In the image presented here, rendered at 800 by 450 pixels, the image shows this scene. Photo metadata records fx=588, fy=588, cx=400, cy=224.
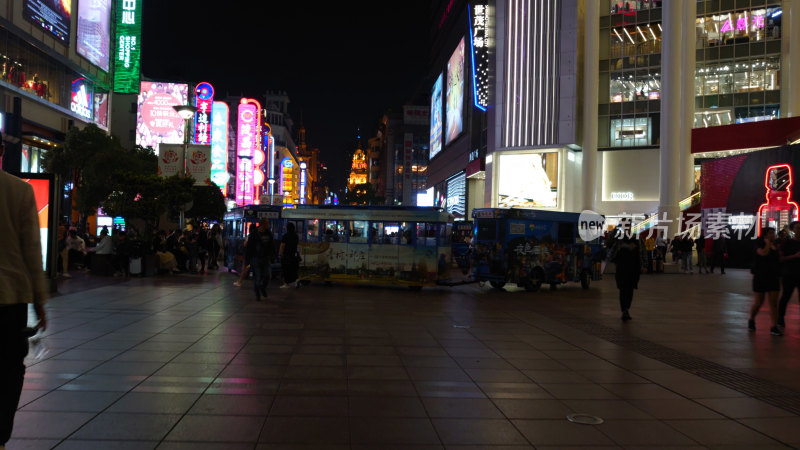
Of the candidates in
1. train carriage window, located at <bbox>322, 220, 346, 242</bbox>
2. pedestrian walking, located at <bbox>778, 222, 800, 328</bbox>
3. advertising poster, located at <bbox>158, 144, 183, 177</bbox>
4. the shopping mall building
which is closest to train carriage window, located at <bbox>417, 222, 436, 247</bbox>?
train carriage window, located at <bbox>322, 220, 346, 242</bbox>

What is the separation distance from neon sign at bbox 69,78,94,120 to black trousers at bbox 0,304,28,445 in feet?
133

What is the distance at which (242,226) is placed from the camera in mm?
20703

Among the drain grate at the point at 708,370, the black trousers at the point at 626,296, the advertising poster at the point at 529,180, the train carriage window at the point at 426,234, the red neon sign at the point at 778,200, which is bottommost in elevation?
the drain grate at the point at 708,370

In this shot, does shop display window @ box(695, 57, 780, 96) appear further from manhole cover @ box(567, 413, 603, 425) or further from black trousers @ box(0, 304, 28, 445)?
black trousers @ box(0, 304, 28, 445)

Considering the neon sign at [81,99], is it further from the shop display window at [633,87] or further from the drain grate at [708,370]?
the drain grate at [708,370]

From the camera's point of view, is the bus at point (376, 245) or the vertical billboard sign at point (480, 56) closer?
the bus at point (376, 245)

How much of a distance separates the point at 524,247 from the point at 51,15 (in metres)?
32.4

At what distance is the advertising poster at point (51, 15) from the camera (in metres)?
32.5

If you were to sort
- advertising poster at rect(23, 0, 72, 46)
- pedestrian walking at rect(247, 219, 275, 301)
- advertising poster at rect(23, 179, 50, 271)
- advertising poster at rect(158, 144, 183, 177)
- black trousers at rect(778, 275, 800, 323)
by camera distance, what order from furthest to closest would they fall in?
advertising poster at rect(23, 0, 72, 46), advertising poster at rect(158, 144, 183, 177), pedestrian walking at rect(247, 219, 275, 301), advertising poster at rect(23, 179, 50, 271), black trousers at rect(778, 275, 800, 323)

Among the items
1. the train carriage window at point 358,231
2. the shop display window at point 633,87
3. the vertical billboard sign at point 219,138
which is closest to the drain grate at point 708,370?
the train carriage window at point 358,231

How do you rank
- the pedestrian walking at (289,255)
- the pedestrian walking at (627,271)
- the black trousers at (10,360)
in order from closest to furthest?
1. the black trousers at (10,360)
2. the pedestrian walking at (627,271)
3. the pedestrian walking at (289,255)

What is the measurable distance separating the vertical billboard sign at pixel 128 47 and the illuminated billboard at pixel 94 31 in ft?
4.05

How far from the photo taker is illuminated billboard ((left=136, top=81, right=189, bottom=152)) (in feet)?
165

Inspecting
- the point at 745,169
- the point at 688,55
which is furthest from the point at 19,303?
the point at 688,55
